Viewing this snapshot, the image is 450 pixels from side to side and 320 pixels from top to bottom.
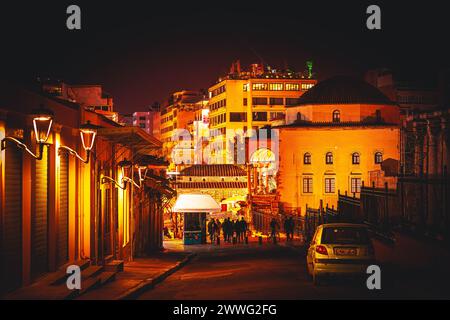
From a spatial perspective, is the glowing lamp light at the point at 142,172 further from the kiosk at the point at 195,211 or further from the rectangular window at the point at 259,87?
the rectangular window at the point at 259,87

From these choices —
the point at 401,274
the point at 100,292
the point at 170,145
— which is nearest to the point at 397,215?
the point at 401,274

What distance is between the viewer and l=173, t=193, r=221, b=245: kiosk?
42938 mm

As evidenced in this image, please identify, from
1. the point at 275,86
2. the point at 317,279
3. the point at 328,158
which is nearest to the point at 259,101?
A: the point at 275,86

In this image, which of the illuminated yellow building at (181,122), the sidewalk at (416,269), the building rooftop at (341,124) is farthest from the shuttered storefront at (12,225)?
the illuminated yellow building at (181,122)

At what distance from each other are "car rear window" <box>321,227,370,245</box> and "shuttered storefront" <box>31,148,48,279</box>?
21.5 feet

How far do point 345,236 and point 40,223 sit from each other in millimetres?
7133

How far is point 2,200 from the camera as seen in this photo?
1473 cm

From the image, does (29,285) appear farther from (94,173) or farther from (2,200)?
(94,173)

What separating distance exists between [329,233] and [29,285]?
6.90 metres

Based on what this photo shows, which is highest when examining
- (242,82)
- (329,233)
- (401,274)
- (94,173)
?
(242,82)

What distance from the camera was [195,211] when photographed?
4331 cm

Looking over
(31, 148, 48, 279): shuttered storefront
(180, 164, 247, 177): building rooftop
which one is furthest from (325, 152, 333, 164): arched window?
(31, 148, 48, 279): shuttered storefront

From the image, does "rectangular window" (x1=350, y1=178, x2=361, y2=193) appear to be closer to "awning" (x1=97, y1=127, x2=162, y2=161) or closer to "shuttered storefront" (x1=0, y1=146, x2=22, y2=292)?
"awning" (x1=97, y1=127, x2=162, y2=161)

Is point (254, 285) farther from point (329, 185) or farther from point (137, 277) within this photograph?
point (329, 185)
